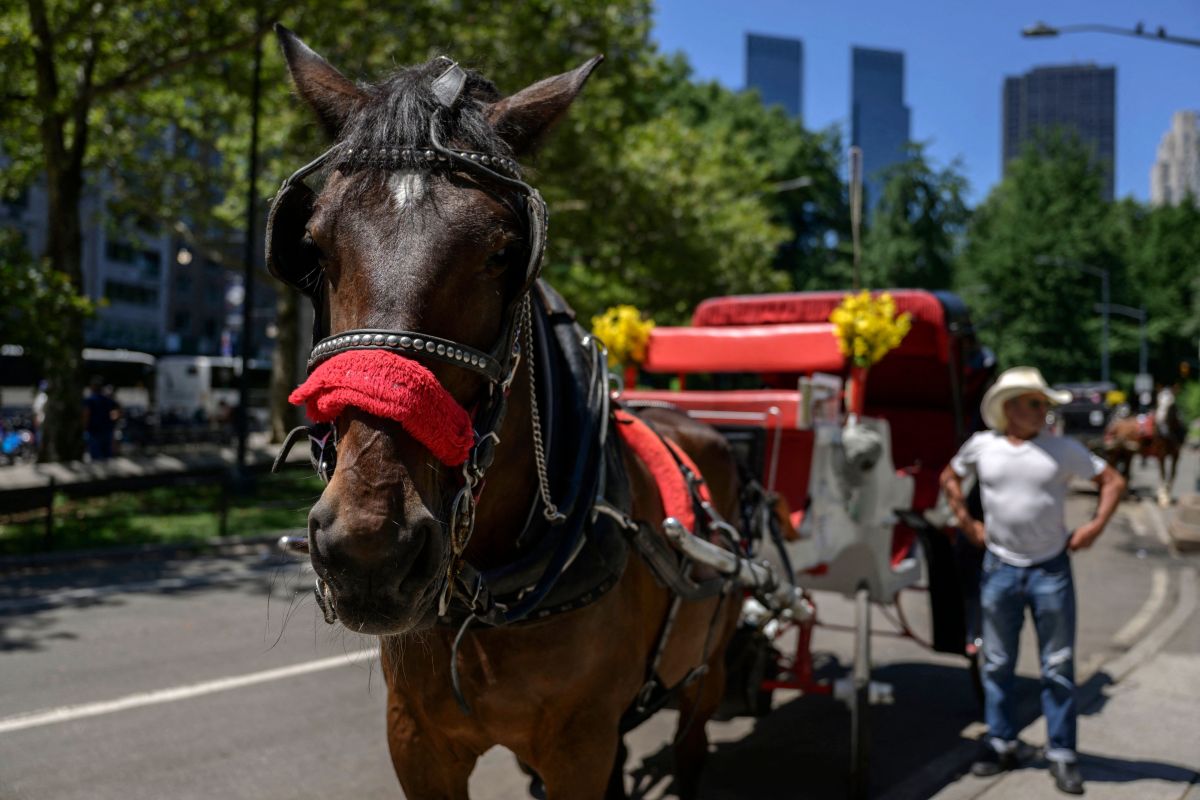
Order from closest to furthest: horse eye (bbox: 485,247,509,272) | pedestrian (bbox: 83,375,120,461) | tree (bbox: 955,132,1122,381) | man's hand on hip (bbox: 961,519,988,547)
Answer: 1. horse eye (bbox: 485,247,509,272)
2. man's hand on hip (bbox: 961,519,988,547)
3. pedestrian (bbox: 83,375,120,461)
4. tree (bbox: 955,132,1122,381)

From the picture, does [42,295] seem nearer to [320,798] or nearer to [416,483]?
[320,798]

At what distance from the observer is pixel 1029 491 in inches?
193

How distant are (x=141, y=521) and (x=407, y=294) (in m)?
13.3

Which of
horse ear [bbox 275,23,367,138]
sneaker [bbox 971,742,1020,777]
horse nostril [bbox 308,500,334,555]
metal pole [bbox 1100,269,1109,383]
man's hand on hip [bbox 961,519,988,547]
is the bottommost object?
sneaker [bbox 971,742,1020,777]

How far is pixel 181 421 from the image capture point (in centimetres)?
3447

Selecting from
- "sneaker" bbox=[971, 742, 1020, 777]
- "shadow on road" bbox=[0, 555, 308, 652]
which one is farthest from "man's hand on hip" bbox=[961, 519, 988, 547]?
"shadow on road" bbox=[0, 555, 308, 652]

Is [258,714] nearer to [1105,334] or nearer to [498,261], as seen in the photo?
[498,261]

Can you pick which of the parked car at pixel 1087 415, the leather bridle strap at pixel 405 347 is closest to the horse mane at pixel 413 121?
the leather bridle strap at pixel 405 347

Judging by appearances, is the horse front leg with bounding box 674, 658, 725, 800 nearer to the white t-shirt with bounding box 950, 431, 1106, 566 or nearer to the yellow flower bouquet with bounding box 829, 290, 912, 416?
the white t-shirt with bounding box 950, 431, 1106, 566

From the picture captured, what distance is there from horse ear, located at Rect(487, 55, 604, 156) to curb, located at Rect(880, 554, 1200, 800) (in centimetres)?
361

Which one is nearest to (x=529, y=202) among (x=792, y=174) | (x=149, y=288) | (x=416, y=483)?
(x=416, y=483)

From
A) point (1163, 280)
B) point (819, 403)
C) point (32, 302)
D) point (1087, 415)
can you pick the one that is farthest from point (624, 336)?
point (1163, 280)

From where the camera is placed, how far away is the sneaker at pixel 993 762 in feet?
16.0

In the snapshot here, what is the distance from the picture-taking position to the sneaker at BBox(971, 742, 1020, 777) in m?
4.86
